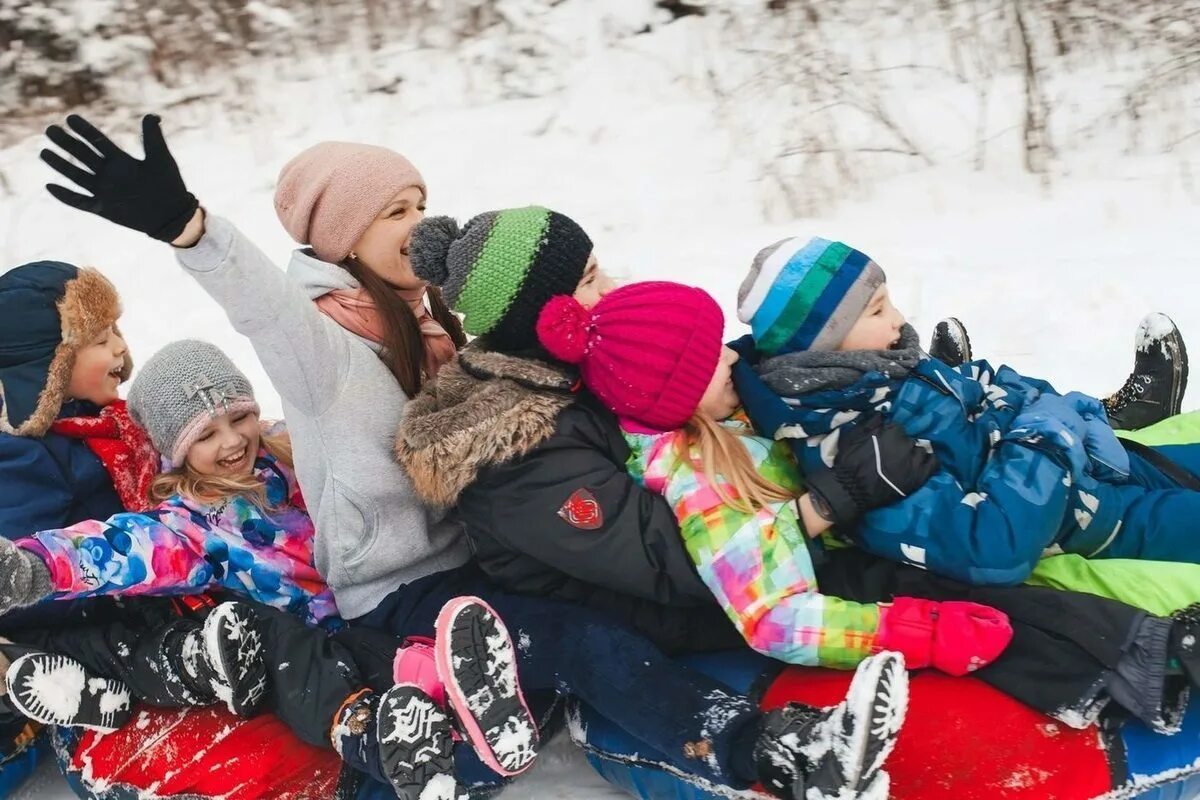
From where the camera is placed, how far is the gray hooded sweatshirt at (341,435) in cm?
214

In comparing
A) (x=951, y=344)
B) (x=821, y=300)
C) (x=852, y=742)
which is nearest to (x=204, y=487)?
(x=821, y=300)

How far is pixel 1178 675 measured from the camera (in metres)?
1.98

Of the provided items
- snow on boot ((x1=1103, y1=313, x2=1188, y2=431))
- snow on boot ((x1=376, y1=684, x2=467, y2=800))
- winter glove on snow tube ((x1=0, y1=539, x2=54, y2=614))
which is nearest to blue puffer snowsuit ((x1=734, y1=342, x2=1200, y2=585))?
snow on boot ((x1=1103, y1=313, x2=1188, y2=431))

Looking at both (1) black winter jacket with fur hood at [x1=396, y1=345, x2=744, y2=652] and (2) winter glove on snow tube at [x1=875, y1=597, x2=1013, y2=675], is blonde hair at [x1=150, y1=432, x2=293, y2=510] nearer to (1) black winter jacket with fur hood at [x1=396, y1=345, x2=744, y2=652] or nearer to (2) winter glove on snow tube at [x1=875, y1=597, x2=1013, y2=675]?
(1) black winter jacket with fur hood at [x1=396, y1=345, x2=744, y2=652]

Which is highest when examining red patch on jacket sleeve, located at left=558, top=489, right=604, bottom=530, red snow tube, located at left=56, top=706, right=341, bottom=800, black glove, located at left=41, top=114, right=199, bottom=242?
black glove, located at left=41, top=114, right=199, bottom=242

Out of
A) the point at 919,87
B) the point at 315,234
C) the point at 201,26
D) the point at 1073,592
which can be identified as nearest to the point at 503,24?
the point at 201,26

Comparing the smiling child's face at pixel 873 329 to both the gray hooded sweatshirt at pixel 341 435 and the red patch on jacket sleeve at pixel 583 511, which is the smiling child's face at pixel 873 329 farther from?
the gray hooded sweatshirt at pixel 341 435

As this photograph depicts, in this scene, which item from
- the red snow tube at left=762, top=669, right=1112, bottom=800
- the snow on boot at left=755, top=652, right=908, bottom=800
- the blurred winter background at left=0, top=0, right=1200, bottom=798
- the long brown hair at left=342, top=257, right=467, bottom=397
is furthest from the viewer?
the blurred winter background at left=0, top=0, right=1200, bottom=798

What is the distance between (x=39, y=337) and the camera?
106 inches

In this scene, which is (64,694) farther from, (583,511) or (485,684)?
(583,511)

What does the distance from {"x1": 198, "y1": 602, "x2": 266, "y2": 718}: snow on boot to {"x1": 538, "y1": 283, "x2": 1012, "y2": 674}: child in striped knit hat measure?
0.87m

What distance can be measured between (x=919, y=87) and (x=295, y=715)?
15.2 ft

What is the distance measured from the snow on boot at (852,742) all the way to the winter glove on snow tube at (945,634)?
0.75 feet

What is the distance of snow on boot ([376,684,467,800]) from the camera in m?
2.12
